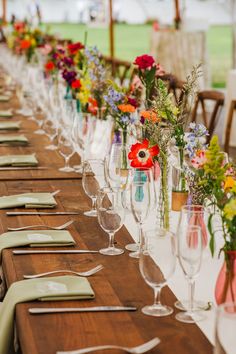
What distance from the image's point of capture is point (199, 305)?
196 centimetres

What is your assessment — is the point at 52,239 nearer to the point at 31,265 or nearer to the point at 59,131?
the point at 31,265

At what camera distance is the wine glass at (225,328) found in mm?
1230

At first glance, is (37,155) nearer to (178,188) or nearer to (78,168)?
(78,168)

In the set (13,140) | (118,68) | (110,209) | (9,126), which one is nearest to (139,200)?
(110,209)

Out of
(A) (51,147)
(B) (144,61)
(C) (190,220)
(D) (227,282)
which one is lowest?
(A) (51,147)

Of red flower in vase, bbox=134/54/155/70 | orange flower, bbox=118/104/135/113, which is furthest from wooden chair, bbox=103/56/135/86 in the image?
orange flower, bbox=118/104/135/113

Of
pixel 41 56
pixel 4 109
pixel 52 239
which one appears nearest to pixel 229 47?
pixel 41 56

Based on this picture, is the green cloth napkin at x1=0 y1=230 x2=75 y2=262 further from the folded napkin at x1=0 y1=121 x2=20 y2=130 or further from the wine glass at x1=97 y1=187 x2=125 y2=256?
the folded napkin at x1=0 y1=121 x2=20 y2=130

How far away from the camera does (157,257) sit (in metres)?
1.78

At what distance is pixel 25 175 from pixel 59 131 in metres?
0.53

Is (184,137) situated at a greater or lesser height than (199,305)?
greater

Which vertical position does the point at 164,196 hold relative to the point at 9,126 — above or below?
above

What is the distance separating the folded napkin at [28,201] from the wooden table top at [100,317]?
278 millimetres

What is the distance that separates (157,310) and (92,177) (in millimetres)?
785
